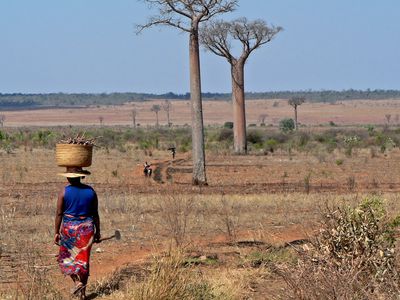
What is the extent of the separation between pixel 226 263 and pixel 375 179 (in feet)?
40.0

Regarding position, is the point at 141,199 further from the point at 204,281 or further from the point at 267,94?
the point at 267,94

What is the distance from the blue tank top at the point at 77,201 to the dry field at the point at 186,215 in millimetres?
516

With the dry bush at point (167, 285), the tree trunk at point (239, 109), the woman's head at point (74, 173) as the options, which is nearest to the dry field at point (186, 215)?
the dry bush at point (167, 285)

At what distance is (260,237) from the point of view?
35.9ft

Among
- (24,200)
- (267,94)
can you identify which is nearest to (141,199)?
(24,200)

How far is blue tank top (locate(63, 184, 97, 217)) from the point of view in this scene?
7195 mm

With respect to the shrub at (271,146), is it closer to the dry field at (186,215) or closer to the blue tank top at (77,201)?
the dry field at (186,215)

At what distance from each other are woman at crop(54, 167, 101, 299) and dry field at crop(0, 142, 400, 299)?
0.24 metres

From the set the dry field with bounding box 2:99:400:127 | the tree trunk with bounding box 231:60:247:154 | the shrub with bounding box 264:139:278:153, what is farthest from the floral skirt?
the dry field with bounding box 2:99:400:127

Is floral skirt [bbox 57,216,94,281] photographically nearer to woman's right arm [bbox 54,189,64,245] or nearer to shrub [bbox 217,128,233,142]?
woman's right arm [bbox 54,189,64,245]

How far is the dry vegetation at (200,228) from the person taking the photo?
→ 6.51 metres

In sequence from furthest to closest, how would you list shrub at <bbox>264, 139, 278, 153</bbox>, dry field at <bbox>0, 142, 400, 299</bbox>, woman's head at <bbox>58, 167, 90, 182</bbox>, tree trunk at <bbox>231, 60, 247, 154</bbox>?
shrub at <bbox>264, 139, 278, 153</bbox> → tree trunk at <bbox>231, 60, 247, 154</bbox> → dry field at <bbox>0, 142, 400, 299</bbox> → woman's head at <bbox>58, 167, 90, 182</bbox>

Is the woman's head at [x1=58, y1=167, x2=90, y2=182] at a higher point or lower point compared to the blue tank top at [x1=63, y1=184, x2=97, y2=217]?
higher

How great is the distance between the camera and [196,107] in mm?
18719
